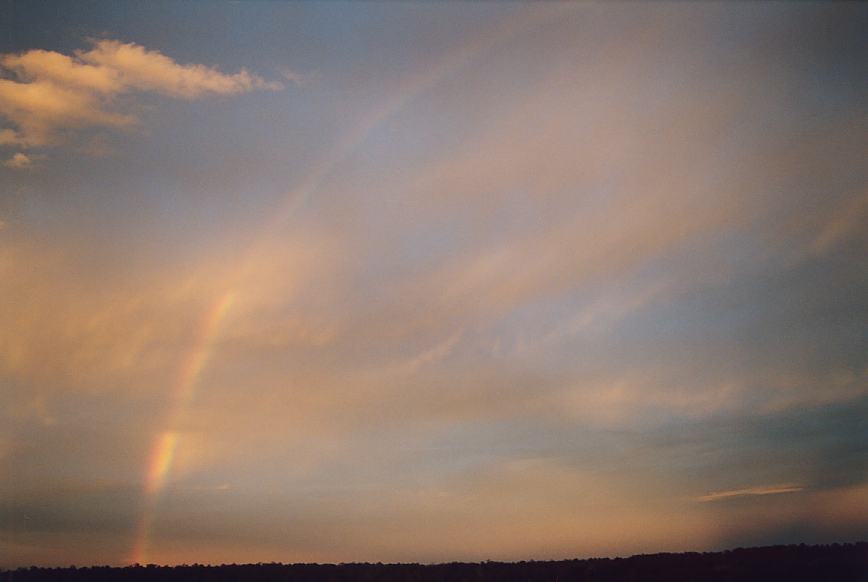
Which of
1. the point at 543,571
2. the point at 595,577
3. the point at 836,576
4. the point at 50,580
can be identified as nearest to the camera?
the point at 836,576

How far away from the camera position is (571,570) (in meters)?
54.3

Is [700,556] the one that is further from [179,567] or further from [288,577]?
[179,567]

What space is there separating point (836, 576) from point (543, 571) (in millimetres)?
16987

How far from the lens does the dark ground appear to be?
47500 mm

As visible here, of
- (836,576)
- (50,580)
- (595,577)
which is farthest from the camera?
(50,580)

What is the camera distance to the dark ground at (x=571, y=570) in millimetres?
47500

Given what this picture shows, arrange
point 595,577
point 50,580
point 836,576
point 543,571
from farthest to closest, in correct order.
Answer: point 50,580
point 543,571
point 595,577
point 836,576

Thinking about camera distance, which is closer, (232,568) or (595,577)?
(595,577)

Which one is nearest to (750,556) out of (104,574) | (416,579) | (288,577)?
(416,579)

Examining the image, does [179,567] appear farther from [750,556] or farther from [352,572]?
[750,556]

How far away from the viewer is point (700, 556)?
54438 millimetres

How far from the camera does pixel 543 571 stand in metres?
53.8

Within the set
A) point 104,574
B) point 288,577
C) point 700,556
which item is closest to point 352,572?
point 288,577

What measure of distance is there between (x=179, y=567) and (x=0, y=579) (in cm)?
1288
